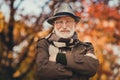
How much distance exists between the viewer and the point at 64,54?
4.34 meters

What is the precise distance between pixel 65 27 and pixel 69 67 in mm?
433

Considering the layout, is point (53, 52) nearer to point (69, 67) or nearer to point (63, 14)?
point (69, 67)

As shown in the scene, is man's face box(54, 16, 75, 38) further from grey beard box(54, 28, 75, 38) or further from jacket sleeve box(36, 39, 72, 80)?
jacket sleeve box(36, 39, 72, 80)

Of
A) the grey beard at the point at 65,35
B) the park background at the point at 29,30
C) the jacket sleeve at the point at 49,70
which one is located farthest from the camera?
the park background at the point at 29,30

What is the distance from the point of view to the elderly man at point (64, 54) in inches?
169

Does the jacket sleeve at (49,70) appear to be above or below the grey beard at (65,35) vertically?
below

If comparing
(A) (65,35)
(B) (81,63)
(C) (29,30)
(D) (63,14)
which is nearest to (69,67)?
(B) (81,63)

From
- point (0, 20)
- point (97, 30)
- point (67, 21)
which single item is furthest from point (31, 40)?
point (67, 21)

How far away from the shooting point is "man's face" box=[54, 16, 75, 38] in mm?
4414

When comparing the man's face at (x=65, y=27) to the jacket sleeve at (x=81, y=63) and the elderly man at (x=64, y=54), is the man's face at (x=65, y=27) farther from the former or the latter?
the jacket sleeve at (x=81, y=63)

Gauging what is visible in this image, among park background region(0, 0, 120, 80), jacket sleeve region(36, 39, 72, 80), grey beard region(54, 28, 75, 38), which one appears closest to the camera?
jacket sleeve region(36, 39, 72, 80)

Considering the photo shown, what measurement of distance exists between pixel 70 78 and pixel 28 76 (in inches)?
506

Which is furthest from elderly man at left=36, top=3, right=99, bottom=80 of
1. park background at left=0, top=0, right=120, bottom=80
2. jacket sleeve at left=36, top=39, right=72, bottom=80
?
park background at left=0, top=0, right=120, bottom=80

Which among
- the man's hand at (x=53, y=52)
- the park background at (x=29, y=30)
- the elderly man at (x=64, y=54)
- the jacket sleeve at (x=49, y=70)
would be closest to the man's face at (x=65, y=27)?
the elderly man at (x=64, y=54)
